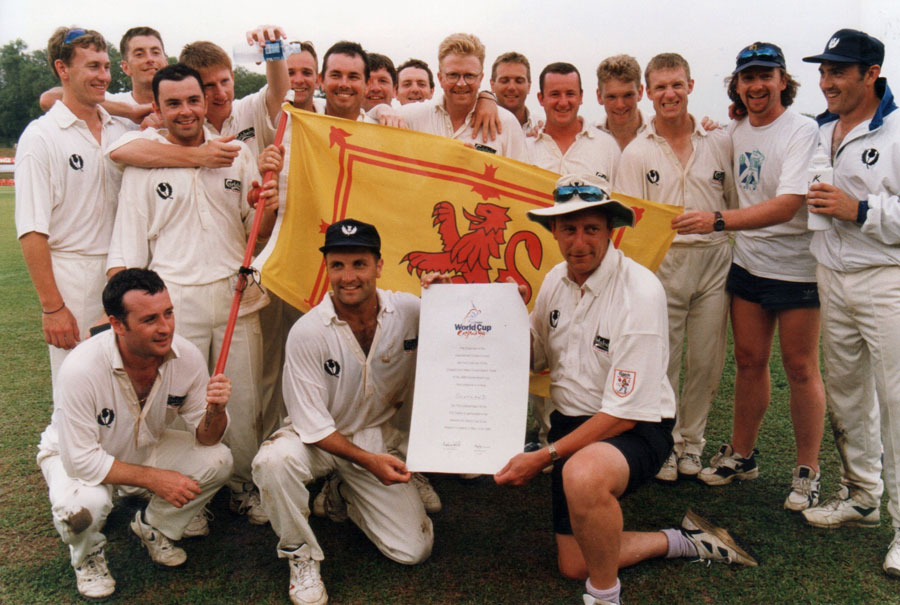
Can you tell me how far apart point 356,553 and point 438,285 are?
1661 millimetres

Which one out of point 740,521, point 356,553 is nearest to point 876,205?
point 740,521

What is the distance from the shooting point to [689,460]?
202 inches

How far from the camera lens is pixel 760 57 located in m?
4.55

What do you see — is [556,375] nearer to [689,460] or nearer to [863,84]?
[689,460]

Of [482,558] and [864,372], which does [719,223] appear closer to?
[864,372]

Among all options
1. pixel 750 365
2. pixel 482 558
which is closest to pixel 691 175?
pixel 750 365

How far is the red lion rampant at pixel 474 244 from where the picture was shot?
488 centimetres

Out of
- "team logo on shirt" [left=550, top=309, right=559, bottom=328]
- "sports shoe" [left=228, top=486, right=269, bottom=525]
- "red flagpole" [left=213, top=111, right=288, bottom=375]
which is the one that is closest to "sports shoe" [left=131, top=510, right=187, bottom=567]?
"sports shoe" [left=228, top=486, right=269, bottom=525]

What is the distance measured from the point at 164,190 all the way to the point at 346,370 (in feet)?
5.22

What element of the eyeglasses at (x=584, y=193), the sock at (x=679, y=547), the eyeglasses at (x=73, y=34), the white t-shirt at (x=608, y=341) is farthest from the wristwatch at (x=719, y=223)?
the eyeglasses at (x=73, y=34)

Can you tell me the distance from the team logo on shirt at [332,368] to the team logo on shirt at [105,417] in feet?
3.85

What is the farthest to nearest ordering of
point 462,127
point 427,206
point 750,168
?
point 462,127, point 427,206, point 750,168

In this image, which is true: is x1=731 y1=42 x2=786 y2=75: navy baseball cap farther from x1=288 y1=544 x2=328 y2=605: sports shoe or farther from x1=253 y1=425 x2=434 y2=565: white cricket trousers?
x1=288 y1=544 x2=328 y2=605: sports shoe

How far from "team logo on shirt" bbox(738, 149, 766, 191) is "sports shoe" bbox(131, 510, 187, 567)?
4200 millimetres
